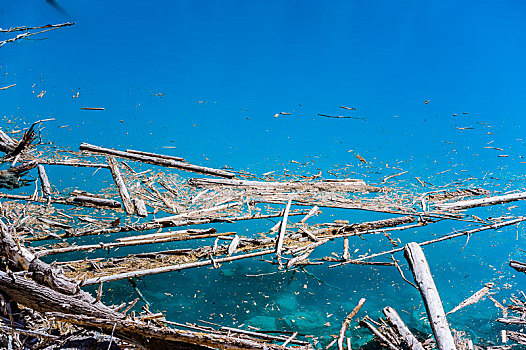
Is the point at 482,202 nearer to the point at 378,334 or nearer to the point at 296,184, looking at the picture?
the point at 296,184

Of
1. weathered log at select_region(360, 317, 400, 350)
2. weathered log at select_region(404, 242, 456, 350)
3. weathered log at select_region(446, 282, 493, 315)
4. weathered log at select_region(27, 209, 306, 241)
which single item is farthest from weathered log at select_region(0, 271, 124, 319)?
weathered log at select_region(446, 282, 493, 315)

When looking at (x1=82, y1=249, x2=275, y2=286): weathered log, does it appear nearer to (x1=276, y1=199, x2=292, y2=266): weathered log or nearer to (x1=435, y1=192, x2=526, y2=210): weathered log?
(x1=276, y1=199, x2=292, y2=266): weathered log

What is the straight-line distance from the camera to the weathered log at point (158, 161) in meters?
4.11

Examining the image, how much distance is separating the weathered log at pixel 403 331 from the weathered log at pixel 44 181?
3.15 meters

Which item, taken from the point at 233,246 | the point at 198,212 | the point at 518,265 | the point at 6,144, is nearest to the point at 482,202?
the point at 518,265

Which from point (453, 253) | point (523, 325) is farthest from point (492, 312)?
point (453, 253)

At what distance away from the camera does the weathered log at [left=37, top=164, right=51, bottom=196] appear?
11.4 ft

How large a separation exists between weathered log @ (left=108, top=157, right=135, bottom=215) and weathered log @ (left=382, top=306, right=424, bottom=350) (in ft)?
7.67

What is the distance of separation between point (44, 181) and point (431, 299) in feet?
11.6

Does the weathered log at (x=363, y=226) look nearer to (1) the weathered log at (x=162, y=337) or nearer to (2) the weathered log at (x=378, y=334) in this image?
(2) the weathered log at (x=378, y=334)

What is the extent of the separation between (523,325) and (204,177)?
10.3 ft

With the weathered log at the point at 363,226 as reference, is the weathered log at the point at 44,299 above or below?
below

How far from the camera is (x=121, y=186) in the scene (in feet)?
12.0

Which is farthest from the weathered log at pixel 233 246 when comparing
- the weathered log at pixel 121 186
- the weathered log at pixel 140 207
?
the weathered log at pixel 121 186
